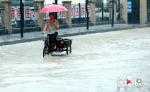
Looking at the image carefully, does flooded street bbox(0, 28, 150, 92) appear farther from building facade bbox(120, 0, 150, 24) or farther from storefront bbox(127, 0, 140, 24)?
storefront bbox(127, 0, 140, 24)

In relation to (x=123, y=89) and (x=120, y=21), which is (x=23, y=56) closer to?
(x=123, y=89)

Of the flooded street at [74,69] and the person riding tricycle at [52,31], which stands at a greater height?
the person riding tricycle at [52,31]

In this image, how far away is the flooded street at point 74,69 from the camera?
12.7 m

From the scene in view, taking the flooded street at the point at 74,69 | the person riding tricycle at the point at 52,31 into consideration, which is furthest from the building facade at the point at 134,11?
the person riding tricycle at the point at 52,31

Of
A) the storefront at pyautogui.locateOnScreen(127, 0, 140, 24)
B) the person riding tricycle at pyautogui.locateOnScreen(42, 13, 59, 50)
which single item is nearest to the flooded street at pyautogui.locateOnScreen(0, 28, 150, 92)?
the person riding tricycle at pyautogui.locateOnScreen(42, 13, 59, 50)

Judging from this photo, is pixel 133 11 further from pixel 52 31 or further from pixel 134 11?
pixel 52 31

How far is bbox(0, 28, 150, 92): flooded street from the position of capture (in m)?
12.7

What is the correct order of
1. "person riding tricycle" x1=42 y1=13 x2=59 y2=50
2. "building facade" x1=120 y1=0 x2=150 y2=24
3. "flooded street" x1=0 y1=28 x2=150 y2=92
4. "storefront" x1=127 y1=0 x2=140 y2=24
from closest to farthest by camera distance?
1. "flooded street" x1=0 y1=28 x2=150 y2=92
2. "person riding tricycle" x1=42 y1=13 x2=59 y2=50
3. "building facade" x1=120 y1=0 x2=150 y2=24
4. "storefront" x1=127 y1=0 x2=140 y2=24

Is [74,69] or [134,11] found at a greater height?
[134,11]

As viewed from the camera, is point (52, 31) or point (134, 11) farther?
point (134, 11)

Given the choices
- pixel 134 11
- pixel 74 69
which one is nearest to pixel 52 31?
pixel 74 69

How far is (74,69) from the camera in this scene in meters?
16.0

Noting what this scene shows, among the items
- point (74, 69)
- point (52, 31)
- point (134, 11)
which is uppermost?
point (134, 11)

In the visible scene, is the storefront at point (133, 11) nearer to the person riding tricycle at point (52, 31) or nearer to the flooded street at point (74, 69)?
the flooded street at point (74, 69)
